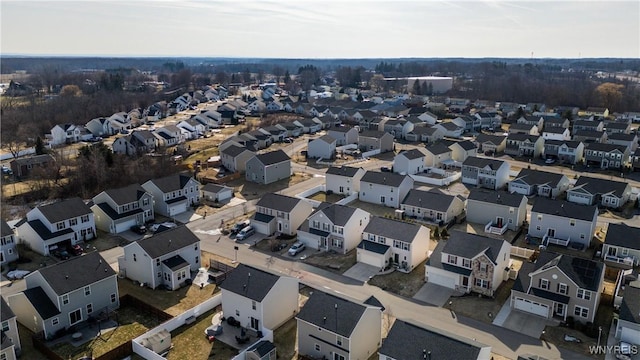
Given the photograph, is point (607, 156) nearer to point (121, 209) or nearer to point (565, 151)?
point (565, 151)

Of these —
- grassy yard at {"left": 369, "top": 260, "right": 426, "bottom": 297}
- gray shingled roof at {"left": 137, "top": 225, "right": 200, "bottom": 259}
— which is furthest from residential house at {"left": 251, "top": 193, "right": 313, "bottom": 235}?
grassy yard at {"left": 369, "top": 260, "right": 426, "bottom": 297}

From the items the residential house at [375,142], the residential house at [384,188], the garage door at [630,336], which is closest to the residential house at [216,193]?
the residential house at [384,188]

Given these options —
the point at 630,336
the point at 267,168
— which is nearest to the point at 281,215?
the point at 267,168

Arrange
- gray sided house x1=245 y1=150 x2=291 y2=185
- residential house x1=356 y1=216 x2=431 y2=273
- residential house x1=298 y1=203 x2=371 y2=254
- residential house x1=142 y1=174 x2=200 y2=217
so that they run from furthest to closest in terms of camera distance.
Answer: gray sided house x1=245 y1=150 x2=291 y2=185 → residential house x1=142 y1=174 x2=200 y2=217 → residential house x1=298 y1=203 x2=371 y2=254 → residential house x1=356 y1=216 x2=431 y2=273

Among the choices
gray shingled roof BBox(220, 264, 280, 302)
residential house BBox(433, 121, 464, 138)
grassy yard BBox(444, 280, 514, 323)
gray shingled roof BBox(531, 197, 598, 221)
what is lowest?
grassy yard BBox(444, 280, 514, 323)

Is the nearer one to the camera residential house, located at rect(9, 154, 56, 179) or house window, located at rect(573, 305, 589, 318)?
house window, located at rect(573, 305, 589, 318)

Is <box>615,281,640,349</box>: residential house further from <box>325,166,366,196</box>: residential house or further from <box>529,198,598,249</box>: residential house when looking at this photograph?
<box>325,166,366,196</box>: residential house

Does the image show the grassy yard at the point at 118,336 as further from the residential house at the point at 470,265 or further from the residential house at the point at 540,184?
the residential house at the point at 540,184
